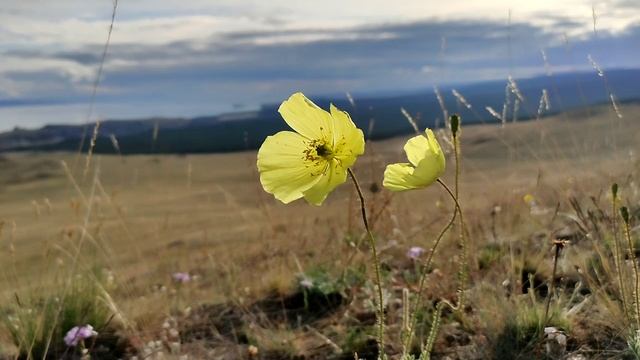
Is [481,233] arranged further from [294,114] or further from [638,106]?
[638,106]

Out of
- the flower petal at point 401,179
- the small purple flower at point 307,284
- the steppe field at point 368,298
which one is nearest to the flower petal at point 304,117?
the flower petal at point 401,179

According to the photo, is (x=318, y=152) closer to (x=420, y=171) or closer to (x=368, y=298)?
(x=420, y=171)

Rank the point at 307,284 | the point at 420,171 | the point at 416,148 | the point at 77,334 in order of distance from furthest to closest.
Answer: the point at 307,284, the point at 77,334, the point at 416,148, the point at 420,171

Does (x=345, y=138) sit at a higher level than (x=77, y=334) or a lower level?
higher

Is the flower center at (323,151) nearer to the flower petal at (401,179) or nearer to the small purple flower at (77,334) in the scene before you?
the flower petal at (401,179)

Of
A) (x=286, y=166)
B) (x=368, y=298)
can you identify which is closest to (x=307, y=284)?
(x=368, y=298)

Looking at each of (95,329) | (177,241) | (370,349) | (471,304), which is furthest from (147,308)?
(177,241)
